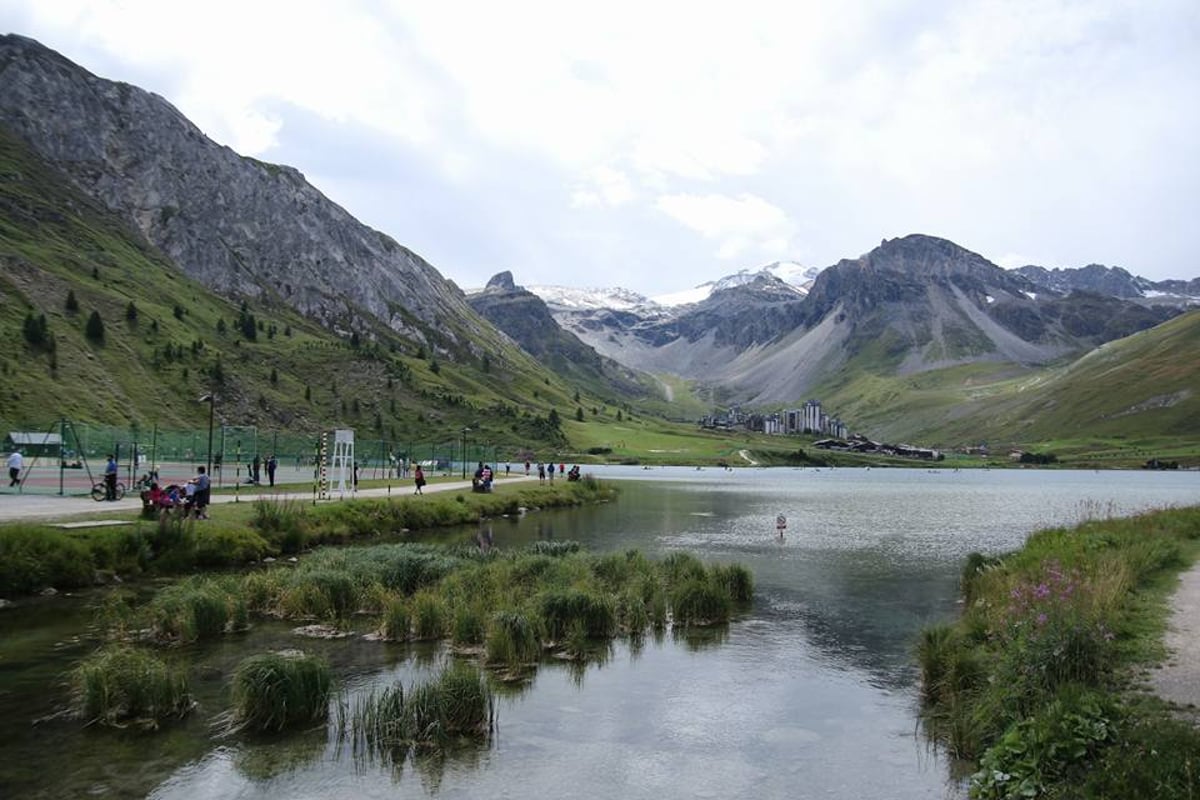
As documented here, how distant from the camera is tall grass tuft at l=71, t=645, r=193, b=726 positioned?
19078 mm

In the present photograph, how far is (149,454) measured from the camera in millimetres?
86625

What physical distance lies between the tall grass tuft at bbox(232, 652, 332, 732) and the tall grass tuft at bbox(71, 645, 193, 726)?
1414mm

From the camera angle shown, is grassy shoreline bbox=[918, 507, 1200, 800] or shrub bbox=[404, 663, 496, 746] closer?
grassy shoreline bbox=[918, 507, 1200, 800]

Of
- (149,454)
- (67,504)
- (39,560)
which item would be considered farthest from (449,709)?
(149,454)

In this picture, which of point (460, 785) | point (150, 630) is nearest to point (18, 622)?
point (150, 630)

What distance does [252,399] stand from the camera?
614 feet

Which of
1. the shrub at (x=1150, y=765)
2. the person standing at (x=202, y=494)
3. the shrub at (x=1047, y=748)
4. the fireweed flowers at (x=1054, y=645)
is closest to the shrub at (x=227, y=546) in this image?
the person standing at (x=202, y=494)

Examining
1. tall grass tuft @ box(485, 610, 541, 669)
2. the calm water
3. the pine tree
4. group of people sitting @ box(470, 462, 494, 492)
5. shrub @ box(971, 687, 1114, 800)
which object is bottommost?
the calm water

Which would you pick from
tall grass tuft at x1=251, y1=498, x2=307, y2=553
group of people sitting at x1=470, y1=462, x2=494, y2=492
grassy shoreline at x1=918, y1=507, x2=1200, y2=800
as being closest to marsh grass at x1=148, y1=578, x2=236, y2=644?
tall grass tuft at x1=251, y1=498, x2=307, y2=553

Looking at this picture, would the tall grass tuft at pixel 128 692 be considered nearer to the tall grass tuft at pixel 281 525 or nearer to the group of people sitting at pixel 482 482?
the tall grass tuft at pixel 281 525

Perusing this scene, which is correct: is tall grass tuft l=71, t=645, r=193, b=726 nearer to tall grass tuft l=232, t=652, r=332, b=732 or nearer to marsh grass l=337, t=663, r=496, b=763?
tall grass tuft l=232, t=652, r=332, b=732

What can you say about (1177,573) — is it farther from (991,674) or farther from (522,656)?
(522,656)

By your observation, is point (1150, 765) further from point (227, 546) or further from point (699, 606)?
point (227, 546)

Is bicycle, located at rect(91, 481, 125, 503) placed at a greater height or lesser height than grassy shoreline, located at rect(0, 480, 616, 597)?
greater
